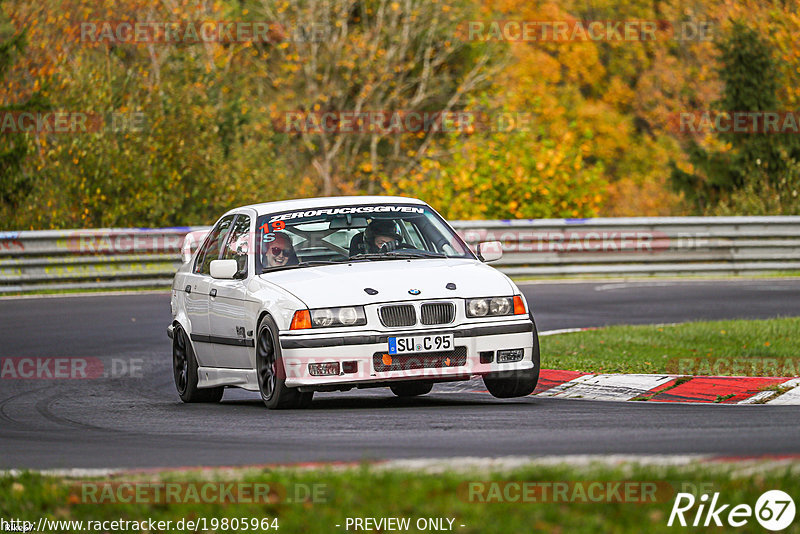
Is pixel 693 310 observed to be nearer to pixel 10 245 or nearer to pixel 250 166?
pixel 10 245

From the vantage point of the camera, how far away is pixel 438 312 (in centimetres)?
995

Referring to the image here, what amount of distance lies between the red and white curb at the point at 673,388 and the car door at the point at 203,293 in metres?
2.71

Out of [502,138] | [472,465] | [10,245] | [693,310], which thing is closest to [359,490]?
[472,465]

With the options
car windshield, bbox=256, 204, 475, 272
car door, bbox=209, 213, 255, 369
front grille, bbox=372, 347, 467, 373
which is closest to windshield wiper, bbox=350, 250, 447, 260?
car windshield, bbox=256, 204, 475, 272

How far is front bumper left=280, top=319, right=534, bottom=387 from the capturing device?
32.2 ft

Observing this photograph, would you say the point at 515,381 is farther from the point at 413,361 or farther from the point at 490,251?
the point at 490,251

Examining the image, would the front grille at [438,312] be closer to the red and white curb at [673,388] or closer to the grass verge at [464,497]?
the red and white curb at [673,388]

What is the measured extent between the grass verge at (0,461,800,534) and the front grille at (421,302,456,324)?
3.21 meters

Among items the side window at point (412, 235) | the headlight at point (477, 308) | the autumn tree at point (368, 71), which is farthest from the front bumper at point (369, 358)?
the autumn tree at point (368, 71)

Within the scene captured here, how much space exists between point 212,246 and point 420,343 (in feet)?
10.4

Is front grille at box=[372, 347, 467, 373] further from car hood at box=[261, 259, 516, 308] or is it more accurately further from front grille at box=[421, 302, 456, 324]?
car hood at box=[261, 259, 516, 308]

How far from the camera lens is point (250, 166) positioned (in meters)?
31.8

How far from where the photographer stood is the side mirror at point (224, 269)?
1084cm

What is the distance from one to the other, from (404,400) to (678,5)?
48.5m
